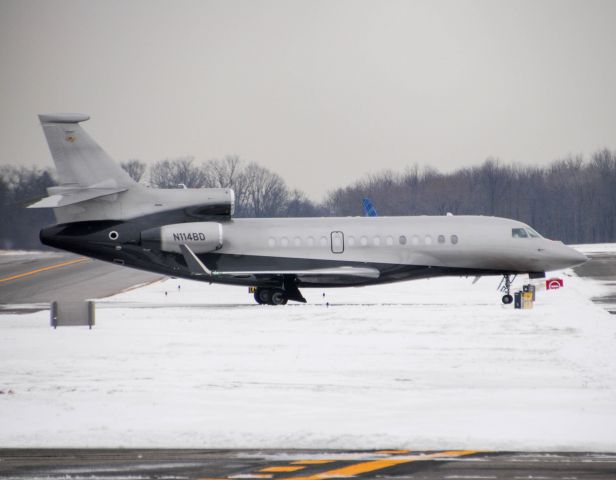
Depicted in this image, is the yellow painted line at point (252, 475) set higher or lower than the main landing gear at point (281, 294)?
lower

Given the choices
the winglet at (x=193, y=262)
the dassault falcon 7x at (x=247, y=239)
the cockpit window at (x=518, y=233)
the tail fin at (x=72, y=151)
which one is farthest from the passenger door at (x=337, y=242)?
the tail fin at (x=72, y=151)

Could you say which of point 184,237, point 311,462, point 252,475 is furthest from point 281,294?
point 252,475

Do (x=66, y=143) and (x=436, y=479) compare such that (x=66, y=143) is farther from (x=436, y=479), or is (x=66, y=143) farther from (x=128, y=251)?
(x=436, y=479)

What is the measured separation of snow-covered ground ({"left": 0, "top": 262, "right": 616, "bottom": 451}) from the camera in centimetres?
1388

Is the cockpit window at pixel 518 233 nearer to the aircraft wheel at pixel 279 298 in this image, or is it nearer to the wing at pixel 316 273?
the wing at pixel 316 273

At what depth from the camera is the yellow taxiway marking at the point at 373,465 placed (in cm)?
1128

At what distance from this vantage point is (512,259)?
36.7 m

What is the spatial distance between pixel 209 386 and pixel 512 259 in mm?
20826

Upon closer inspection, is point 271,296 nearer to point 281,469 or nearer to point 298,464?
point 298,464

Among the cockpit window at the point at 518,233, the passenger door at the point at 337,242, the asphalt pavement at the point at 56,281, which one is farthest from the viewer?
the asphalt pavement at the point at 56,281

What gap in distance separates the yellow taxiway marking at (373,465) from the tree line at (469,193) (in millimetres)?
97138

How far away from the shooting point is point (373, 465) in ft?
38.7

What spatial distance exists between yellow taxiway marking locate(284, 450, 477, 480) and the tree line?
9714 centimetres

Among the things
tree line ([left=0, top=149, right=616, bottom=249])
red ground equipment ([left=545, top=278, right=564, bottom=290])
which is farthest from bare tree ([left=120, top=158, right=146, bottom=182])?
red ground equipment ([left=545, top=278, right=564, bottom=290])
